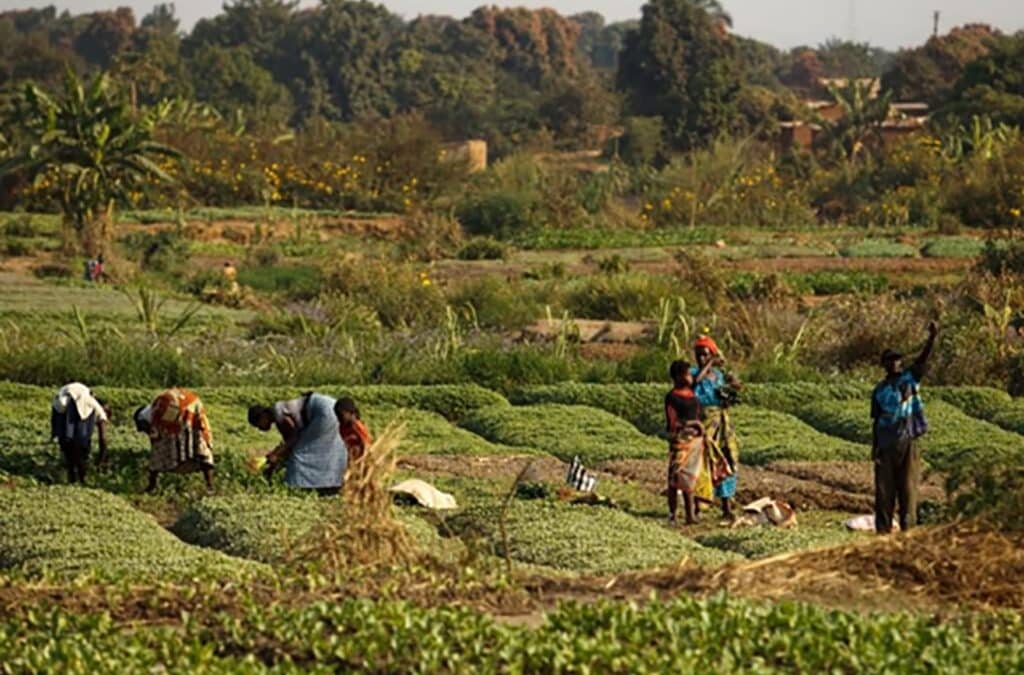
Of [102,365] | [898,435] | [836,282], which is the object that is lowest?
[836,282]

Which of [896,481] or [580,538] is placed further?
[896,481]

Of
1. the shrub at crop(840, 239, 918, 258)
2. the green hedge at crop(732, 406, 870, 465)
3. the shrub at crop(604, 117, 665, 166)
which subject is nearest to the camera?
the green hedge at crop(732, 406, 870, 465)

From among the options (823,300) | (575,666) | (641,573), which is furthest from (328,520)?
(823,300)

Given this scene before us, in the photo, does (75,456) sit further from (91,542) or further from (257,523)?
(91,542)

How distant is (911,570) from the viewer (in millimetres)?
10977

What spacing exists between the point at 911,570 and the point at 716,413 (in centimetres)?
493

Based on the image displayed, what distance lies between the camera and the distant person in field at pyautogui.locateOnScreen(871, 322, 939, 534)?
46.0ft

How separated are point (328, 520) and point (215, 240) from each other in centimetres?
3111

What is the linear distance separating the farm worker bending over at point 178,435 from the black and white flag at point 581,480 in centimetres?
270

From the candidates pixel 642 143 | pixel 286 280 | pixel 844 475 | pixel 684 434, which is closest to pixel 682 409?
pixel 684 434

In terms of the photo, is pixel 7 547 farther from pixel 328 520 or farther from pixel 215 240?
pixel 215 240

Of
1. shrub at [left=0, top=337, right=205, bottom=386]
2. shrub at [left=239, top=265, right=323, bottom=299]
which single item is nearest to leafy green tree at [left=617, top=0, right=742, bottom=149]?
shrub at [left=239, top=265, right=323, bottom=299]

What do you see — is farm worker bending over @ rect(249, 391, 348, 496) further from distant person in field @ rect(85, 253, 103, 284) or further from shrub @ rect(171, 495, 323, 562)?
distant person in field @ rect(85, 253, 103, 284)

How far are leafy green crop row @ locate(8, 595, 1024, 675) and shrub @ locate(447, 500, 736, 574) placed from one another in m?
2.67
